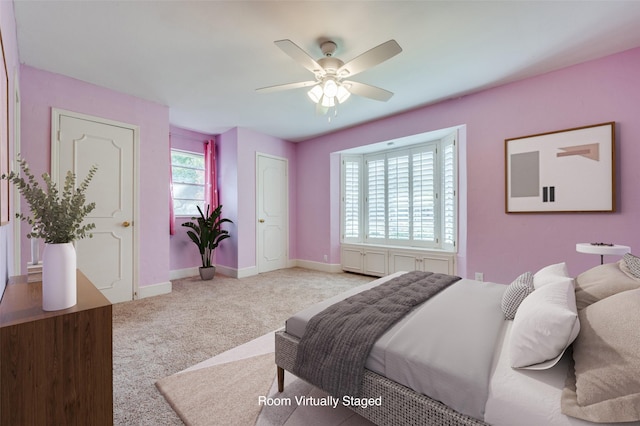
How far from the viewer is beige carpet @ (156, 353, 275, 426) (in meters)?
1.51

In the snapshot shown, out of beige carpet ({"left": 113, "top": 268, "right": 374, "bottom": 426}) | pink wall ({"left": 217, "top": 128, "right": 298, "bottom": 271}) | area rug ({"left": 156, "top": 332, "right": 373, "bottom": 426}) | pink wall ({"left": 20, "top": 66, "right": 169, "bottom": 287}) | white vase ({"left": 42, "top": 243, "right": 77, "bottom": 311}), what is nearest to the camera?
white vase ({"left": 42, "top": 243, "right": 77, "bottom": 311})

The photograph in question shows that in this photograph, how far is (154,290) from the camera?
12.0ft

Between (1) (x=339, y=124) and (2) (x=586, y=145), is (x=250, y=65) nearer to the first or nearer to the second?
(1) (x=339, y=124)

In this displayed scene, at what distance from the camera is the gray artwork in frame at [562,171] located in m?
2.63

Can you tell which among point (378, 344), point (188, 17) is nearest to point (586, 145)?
point (378, 344)

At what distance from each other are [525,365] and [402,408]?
0.51 m

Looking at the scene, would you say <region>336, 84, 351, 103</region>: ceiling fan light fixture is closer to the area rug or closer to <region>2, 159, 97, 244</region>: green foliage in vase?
<region>2, 159, 97, 244</region>: green foliage in vase

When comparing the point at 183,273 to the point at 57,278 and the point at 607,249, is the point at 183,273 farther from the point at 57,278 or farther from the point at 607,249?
the point at 607,249

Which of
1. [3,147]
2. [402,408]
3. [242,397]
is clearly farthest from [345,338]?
[3,147]

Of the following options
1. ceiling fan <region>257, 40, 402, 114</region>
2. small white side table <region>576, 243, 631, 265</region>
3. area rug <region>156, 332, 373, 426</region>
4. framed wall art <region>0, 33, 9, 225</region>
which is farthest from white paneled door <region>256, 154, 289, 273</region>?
small white side table <region>576, 243, 631, 265</region>

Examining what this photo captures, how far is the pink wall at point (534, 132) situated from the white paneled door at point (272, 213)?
2.43m

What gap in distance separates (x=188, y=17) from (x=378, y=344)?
262cm

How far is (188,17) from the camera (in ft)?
6.85

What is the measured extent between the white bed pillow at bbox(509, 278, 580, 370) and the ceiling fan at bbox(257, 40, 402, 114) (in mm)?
1763
